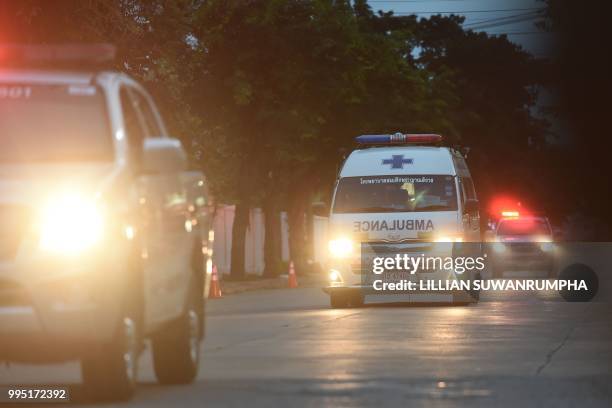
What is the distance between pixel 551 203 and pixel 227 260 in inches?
1031

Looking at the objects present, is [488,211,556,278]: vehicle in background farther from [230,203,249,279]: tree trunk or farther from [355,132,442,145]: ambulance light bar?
[355,132,442,145]: ambulance light bar

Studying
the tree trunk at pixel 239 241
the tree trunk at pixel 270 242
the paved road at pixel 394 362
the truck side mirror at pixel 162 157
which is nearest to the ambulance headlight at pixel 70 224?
the truck side mirror at pixel 162 157

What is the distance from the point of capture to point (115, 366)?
34.4 ft

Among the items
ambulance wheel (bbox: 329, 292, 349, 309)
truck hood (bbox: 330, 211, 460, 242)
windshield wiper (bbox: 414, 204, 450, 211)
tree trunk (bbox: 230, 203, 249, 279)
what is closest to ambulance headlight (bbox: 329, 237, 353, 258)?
truck hood (bbox: 330, 211, 460, 242)

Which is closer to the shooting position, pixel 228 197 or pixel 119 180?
pixel 119 180

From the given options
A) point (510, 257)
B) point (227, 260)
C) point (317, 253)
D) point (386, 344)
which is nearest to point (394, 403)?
point (386, 344)

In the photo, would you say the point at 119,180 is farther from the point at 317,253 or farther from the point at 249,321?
the point at 317,253

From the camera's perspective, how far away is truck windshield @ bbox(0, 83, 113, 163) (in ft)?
35.1

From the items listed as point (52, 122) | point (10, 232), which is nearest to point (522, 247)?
point (52, 122)

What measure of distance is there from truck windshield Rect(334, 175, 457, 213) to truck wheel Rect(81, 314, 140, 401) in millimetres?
16017

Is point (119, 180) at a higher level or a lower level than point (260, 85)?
lower

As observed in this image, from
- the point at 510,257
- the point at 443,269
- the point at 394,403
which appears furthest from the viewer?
the point at 510,257

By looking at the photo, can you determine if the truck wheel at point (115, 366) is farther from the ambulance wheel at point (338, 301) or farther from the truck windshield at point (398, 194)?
the ambulance wheel at point (338, 301)

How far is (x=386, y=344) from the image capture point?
1755 centimetres
